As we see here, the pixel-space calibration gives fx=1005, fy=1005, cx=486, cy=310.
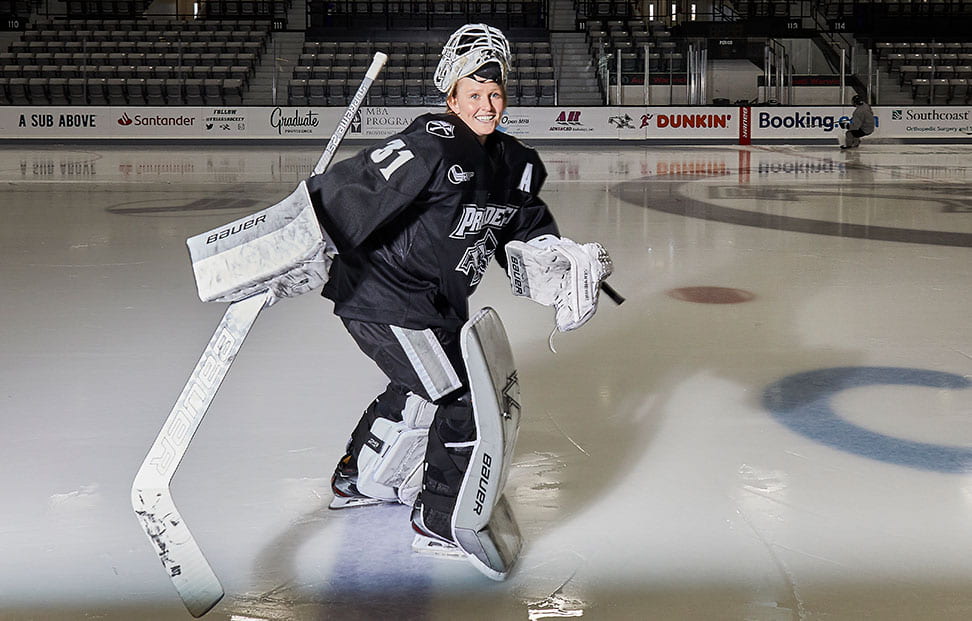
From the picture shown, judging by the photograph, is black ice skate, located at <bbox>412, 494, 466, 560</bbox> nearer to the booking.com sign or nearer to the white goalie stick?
A: the white goalie stick

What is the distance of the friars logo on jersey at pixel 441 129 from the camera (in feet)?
6.49

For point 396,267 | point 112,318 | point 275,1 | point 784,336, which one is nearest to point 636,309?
point 784,336

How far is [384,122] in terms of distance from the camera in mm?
18891

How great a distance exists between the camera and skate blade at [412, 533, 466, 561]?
6.94 ft

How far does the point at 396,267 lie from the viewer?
2.14 meters

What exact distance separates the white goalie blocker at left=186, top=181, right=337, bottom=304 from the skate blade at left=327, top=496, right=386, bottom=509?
29.1 inches

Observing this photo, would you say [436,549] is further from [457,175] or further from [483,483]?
[457,175]

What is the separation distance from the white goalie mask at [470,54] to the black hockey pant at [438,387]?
530 mm

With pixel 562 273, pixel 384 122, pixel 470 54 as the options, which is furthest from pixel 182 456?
pixel 384 122

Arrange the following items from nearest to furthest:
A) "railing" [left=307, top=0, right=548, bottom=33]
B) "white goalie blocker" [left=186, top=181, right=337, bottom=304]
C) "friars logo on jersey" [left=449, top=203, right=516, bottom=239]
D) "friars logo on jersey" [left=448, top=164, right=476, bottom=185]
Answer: "white goalie blocker" [left=186, top=181, right=337, bottom=304] → "friars logo on jersey" [left=448, top=164, right=476, bottom=185] → "friars logo on jersey" [left=449, top=203, right=516, bottom=239] → "railing" [left=307, top=0, right=548, bottom=33]

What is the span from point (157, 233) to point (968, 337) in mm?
5129

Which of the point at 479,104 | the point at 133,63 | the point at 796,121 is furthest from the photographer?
the point at 133,63

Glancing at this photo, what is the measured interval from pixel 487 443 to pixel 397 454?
0.44 meters

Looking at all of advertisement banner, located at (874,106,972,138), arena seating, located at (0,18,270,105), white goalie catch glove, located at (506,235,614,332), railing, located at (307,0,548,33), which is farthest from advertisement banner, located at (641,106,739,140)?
white goalie catch glove, located at (506,235,614,332)
